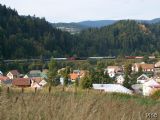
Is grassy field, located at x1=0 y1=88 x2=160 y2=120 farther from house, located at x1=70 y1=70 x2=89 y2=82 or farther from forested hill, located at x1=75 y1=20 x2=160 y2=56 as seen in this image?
forested hill, located at x1=75 y1=20 x2=160 y2=56

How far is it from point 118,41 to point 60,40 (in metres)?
24.1

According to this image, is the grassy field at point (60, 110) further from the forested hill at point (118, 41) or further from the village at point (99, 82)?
the forested hill at point (118, 41)

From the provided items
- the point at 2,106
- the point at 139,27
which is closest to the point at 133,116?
the point at 2,106

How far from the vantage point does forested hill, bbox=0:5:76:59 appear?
81.7 m

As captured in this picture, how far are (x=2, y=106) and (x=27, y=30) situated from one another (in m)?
93.8

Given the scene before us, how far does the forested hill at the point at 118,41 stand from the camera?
370ft

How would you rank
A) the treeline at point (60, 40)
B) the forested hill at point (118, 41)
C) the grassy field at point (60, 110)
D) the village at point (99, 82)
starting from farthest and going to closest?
1. the forested hill at point (118, 41)
2. the treeline at point (60, 40)
3. the village at point (99, 82)
4. the grassy field at point (60, 110)

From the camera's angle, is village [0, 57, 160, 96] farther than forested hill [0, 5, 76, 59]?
No

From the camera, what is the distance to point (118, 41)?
121125mm

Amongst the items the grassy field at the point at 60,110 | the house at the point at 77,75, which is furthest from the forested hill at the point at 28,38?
the grassy field at the point at 60,110

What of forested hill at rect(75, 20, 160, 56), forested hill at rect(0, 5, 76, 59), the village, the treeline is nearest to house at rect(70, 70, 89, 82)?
the village

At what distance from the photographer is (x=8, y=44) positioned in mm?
80438

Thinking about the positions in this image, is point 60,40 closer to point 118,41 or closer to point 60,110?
point 118,41

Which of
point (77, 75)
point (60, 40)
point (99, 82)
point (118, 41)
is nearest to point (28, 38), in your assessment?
point (60, 40)
